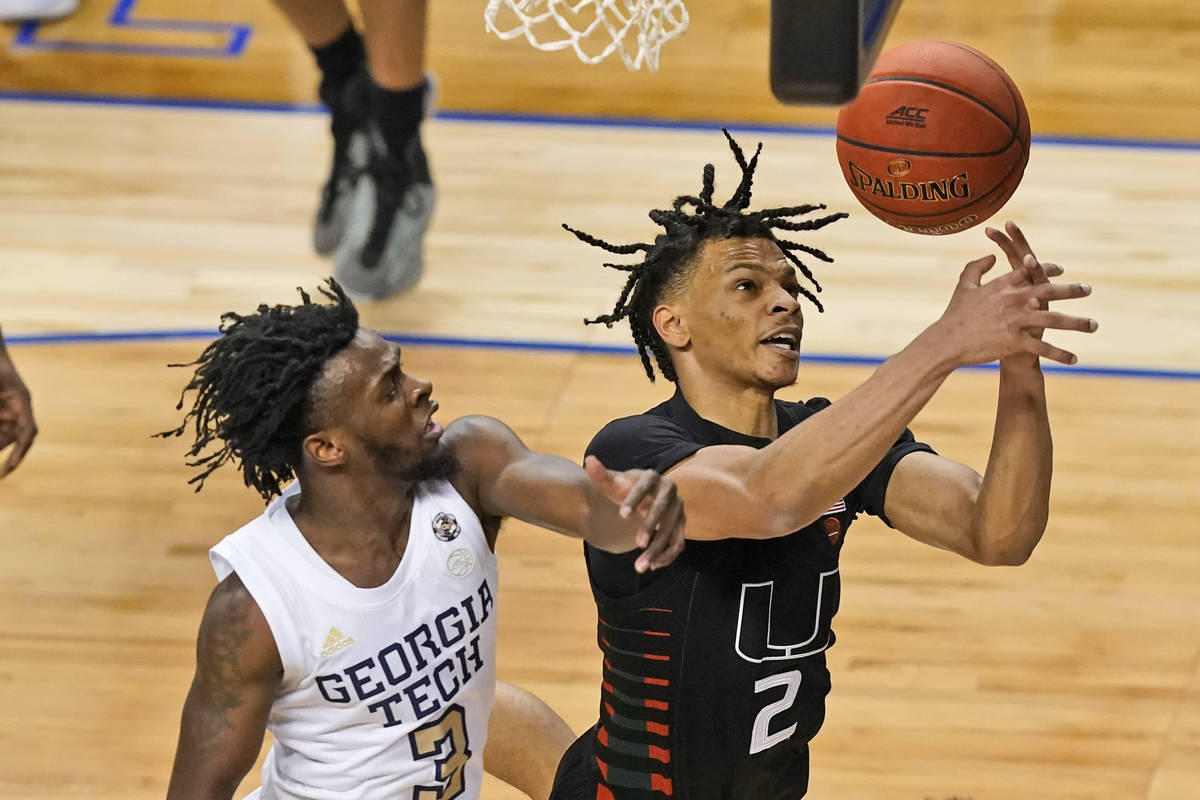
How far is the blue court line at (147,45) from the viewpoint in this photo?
802 centimetres

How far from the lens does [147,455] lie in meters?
5.24

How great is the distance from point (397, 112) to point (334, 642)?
3.41m

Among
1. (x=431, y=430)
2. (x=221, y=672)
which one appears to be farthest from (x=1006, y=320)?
(x=221, y=672)

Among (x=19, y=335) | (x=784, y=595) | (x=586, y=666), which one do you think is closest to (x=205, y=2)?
(x=19, y=335)

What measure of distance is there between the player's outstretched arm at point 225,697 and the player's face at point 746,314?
34.1 inches

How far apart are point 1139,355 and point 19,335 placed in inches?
140

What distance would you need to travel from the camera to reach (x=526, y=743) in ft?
11.3

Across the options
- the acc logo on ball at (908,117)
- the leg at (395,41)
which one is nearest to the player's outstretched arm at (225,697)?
the acc logo on ball at (908,117)

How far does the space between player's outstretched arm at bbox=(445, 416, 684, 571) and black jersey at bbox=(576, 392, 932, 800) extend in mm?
132

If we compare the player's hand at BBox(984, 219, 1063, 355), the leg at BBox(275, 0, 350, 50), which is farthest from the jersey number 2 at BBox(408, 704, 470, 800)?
the leg at BBox(275, 0, 350, 50)

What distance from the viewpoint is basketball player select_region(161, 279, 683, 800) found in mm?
2754

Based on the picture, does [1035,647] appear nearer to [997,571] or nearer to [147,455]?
[997,571]

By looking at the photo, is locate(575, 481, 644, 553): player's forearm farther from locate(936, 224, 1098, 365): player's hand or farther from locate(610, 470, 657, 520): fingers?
locate(936, 224, 1098, 365): player's hand

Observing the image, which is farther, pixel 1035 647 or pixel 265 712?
pixel 1035 647
